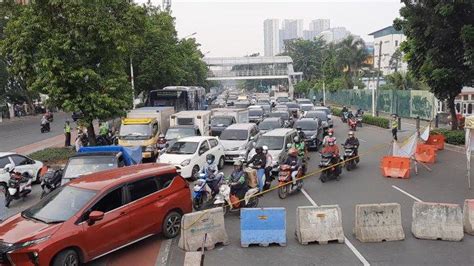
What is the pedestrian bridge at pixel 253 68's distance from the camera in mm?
108438

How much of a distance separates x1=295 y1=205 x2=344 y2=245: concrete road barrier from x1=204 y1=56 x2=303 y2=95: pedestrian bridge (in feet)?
324

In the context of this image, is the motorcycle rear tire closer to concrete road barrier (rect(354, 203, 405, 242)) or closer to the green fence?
concrete road barrier (rect(354, 203, 405, 242))

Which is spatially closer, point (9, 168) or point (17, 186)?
point (17, 186)

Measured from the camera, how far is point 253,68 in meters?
113

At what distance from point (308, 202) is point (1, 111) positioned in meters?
47.7

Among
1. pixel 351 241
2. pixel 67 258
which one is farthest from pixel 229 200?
pixel 67 258

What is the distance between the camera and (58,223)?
832 cm

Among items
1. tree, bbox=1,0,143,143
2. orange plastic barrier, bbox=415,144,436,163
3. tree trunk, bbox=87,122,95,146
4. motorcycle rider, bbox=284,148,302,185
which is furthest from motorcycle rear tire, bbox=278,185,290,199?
tree trunk, bbox=87,122,95,146

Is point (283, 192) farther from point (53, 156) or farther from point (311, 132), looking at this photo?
point (53, 156)

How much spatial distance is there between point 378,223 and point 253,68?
105m

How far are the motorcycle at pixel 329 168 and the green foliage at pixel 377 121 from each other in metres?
19.7

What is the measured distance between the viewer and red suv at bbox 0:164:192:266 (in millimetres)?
7926

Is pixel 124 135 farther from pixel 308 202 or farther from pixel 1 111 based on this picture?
pixel 1 111

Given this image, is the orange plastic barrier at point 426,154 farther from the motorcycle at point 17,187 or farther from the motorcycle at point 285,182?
the motorcycle at point 17,187
